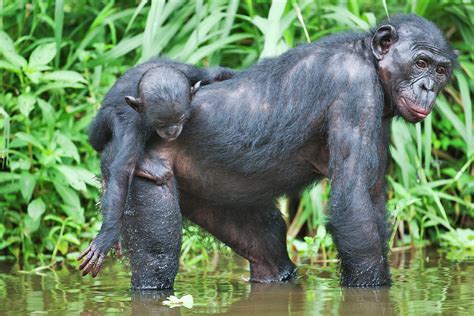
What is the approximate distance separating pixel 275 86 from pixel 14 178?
2605 millimetres

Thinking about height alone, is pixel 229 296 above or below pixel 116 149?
below

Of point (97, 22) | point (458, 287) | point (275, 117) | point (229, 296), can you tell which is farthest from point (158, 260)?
point (97, 22)

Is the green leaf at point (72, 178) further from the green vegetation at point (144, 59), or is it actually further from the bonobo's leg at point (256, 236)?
the bonobo's leg at point (256, 236)

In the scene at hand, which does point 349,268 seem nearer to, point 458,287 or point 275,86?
point 458,287

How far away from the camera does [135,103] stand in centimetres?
571

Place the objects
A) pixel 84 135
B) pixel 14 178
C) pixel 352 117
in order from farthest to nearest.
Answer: pixel 84 135 → pixel 14 178 → pixel 352 117

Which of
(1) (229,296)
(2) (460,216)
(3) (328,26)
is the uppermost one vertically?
(3) (328,26)

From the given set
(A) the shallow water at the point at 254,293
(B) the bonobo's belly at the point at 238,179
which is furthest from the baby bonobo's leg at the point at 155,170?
(A) the shallow water at the point at 254,293

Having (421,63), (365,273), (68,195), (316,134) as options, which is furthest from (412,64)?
(68,195)

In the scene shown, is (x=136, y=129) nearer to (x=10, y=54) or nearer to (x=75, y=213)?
(x=75, y=213)

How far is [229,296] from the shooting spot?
574 cm

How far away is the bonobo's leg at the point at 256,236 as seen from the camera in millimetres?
6379

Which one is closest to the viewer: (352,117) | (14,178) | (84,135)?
(352,117)

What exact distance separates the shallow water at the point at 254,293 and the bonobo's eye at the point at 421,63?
1321mm
